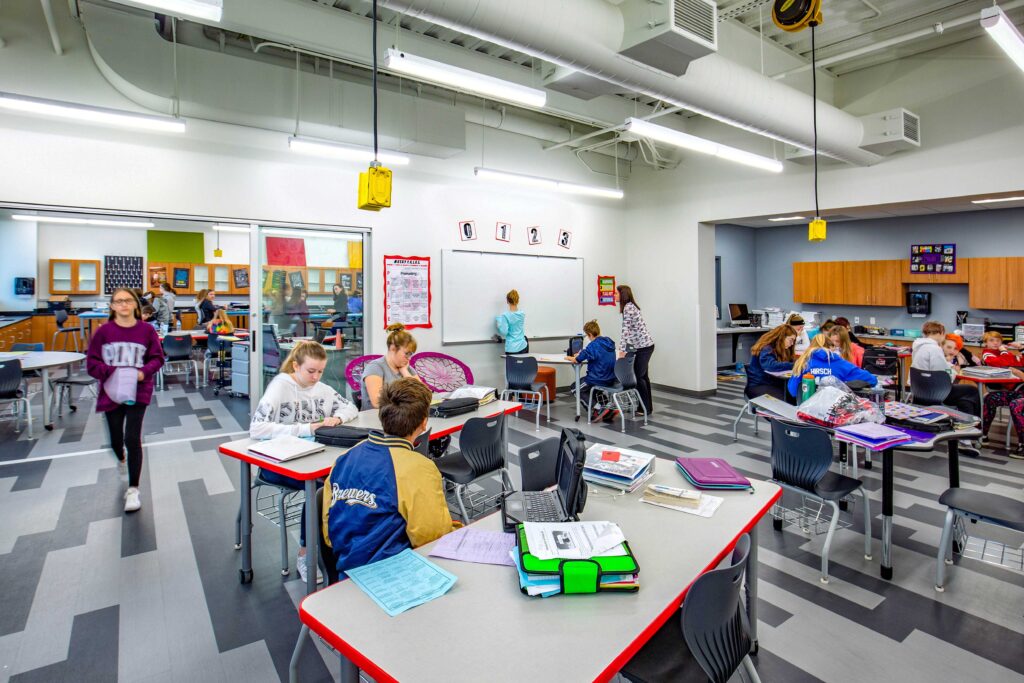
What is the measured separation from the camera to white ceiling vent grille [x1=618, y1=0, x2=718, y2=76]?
3.32 meters

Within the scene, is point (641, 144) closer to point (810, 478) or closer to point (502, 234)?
point (502, 234)

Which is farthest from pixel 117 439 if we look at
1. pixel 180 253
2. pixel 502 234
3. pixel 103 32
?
pixel 180 253

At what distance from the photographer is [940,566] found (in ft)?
9.16

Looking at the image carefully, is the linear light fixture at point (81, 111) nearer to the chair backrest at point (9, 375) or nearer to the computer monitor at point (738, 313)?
the chair backrest at point (9, 375)

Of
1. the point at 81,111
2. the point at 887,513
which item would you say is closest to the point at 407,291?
the point at 81,111

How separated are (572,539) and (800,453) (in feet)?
6.60

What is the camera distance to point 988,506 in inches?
107

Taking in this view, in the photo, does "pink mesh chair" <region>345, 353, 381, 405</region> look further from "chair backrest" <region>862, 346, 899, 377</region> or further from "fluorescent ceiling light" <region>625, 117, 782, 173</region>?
"chair backrest" <region>862, 346, 899, 377</region>

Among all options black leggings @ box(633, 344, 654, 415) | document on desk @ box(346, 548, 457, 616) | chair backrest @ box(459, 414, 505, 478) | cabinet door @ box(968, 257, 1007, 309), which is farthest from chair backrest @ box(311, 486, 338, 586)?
cabinet door @ box(968, 257, 1007, 309)

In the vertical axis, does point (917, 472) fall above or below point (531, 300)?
below

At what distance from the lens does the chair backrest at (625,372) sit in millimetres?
6191

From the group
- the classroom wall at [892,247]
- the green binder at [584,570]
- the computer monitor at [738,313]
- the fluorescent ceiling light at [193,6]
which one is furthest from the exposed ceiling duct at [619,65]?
the computer monitor at [738,313]

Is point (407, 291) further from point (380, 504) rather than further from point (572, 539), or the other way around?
point (572, 539)

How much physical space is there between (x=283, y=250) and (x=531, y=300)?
3467 millimetres
